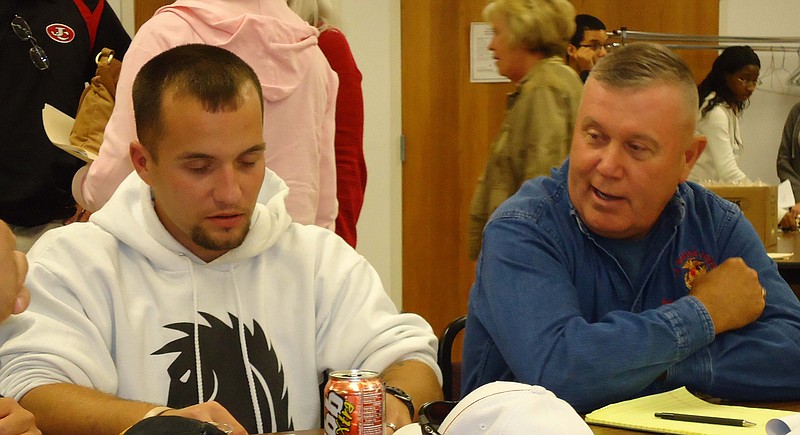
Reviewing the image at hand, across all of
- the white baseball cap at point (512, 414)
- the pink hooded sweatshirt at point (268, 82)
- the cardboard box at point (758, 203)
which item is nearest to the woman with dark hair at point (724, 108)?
the cardboard box at point (758, 203)

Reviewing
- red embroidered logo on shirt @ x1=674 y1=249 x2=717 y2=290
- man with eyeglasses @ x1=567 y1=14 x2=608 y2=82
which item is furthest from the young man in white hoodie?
man with eyeglasses @ x1=567 y1=14 x2=608 y2=82

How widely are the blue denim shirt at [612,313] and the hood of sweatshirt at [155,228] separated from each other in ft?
1.41

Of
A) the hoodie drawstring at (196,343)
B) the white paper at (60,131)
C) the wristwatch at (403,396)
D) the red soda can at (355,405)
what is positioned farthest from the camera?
the white paper at (60,131)

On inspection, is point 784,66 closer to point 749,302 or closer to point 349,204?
point 349,204

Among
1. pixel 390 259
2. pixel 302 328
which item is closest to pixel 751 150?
pixel 390 259

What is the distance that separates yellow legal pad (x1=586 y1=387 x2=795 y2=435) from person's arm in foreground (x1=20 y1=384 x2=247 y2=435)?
0.74 m

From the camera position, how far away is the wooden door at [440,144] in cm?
589

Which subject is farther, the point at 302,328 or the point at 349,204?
the point at 349,204

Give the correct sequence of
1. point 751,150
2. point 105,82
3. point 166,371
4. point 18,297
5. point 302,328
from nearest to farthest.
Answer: point 18,297 → point 166,371 → point 302,328 → point 105,82 → point 751,150

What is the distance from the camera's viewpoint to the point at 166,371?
1.79 meters

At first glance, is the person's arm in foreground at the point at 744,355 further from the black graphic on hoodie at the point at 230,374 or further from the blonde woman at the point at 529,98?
the blonde woman at the point at 529,98

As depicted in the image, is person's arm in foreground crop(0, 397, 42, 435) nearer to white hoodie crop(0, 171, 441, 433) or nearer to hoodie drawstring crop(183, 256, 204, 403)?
white hoodie crop(0, 171, 441, 433)

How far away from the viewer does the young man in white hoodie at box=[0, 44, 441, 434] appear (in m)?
1.74

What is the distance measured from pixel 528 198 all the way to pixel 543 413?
2.89 feet
